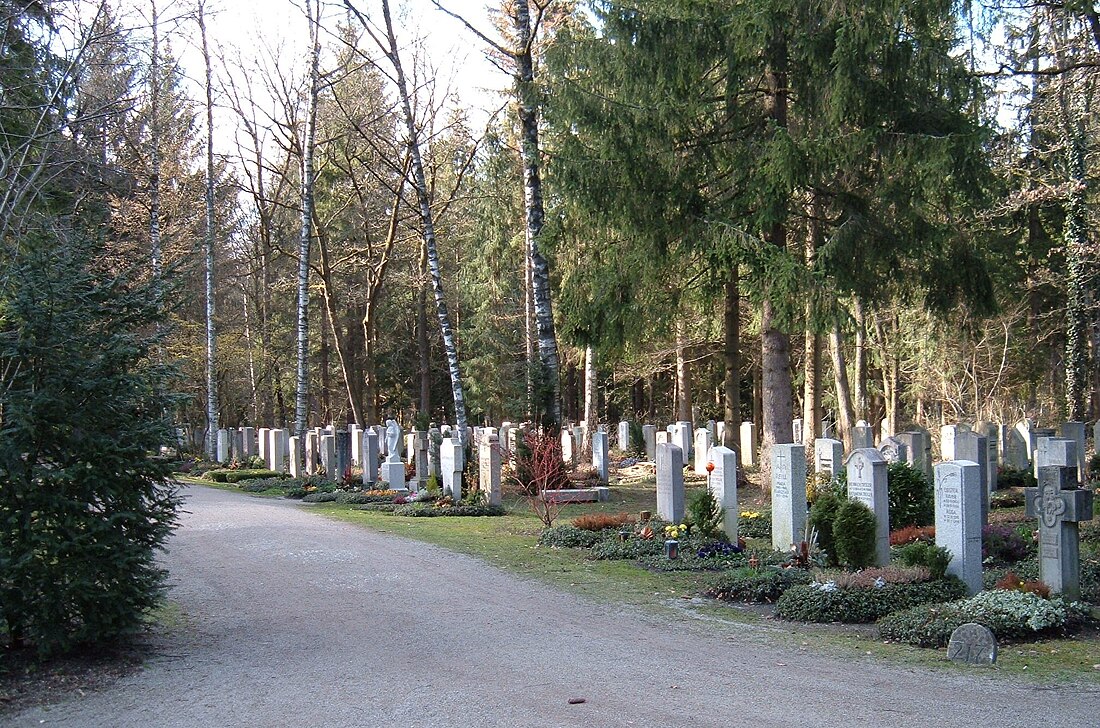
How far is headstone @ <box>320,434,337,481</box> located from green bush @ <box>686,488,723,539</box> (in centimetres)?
1291

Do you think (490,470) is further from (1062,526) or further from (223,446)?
(223,446)

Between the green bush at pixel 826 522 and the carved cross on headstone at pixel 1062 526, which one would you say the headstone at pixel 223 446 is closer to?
the green bush at pixel 826 522

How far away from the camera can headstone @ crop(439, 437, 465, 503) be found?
755 inches

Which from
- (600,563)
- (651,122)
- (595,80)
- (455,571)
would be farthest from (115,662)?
(595,80)

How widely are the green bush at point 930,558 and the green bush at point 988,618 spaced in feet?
2.63

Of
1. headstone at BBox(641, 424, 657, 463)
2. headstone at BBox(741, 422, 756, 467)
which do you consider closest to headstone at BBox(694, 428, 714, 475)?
headstone at BBox(741, 422, 756, 467)

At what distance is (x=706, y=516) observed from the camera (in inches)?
517

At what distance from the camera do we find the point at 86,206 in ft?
58.0

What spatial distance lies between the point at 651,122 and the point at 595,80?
2.12m

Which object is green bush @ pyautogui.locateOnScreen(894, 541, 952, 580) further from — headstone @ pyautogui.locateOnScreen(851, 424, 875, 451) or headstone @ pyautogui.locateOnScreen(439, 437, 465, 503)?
headstone @ pyautogui.locateOnScreen(439, 437, 465, 503)

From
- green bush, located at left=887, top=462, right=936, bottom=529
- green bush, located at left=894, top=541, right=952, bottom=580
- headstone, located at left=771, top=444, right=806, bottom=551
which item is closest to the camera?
green bush, located at left=894, top=541, right=952, bottom=580

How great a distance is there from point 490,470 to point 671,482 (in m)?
5.46

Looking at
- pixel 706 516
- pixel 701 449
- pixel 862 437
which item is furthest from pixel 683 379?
pixel 706 516

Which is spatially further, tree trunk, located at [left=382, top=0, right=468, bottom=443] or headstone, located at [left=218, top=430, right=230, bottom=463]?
headstone, located at [left=218, top=430, right=230, bottom=463]
